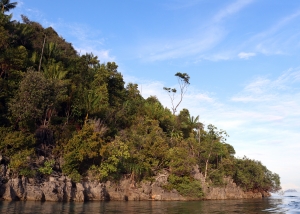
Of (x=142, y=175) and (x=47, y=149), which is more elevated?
(x=47, y=149)

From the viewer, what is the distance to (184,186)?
31.7 m

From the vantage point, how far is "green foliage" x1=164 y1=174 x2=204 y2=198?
104 feet

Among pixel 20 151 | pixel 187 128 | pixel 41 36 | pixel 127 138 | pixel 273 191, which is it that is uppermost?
pixel 41 36

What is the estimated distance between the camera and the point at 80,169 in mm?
26125

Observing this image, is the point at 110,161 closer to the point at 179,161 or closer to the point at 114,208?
the point at 179,161

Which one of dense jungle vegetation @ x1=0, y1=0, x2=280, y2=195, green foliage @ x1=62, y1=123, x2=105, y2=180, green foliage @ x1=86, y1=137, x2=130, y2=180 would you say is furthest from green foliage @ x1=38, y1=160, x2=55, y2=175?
green foliage @ x1=86, y1=137, x2=130, y2=180

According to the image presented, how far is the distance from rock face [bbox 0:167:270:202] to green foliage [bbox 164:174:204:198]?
57 cm

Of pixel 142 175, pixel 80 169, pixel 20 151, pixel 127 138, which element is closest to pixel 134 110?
pixel 127 138

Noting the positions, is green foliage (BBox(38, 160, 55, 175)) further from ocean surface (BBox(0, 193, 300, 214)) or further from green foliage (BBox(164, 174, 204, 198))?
green foliage (BBox(164, 174, 204, 198))

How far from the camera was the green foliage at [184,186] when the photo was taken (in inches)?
1243

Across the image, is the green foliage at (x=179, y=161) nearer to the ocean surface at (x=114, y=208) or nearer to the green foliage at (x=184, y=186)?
the green foliage at (x=184, y=186)

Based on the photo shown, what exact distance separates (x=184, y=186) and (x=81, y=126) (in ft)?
44.7

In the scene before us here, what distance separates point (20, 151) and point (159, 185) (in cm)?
1565

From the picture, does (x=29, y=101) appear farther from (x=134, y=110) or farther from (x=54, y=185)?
(x=134, y=110)
